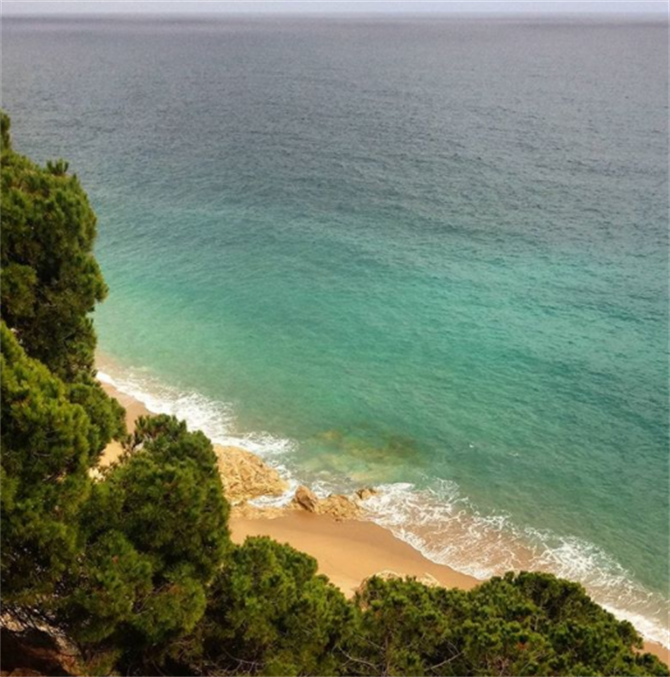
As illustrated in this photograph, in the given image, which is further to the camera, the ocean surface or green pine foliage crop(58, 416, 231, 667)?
the ocean surface

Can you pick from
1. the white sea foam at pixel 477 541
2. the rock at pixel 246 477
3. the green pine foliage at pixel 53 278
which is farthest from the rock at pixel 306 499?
the green pine foliage at pixel 53 278

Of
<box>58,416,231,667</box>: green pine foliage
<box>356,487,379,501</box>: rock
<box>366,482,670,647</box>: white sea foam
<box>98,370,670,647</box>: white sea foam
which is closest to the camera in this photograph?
<box>58,416,231,667</box>: green pine foliage

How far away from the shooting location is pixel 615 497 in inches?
1332

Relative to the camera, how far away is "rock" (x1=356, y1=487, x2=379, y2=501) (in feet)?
108

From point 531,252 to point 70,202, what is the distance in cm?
4919

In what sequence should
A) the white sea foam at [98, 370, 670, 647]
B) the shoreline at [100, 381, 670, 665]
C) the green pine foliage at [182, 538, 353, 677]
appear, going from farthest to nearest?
the shoreline at [100, 381, 670, 665]
the white sea foam at [98, 370, 670, 647]
the green pine foliage at [182, 538, 353, 677]

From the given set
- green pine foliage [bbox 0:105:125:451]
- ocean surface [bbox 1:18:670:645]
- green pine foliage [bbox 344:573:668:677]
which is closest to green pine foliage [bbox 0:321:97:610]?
green pine foliage [bbox 0:105:125:451]

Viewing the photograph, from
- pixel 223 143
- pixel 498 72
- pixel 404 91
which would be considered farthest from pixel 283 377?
pixel 498 72

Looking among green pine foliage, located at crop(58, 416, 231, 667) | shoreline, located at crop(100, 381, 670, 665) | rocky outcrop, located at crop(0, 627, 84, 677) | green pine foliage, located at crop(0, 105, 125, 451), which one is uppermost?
green pine foliage, located at crop(0, 105, 125, 451)

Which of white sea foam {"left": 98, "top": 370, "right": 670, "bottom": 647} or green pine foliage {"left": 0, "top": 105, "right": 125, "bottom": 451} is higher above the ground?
green pine foliage {"left": 0, "top": 105, "right": 125, "bottom": 451}

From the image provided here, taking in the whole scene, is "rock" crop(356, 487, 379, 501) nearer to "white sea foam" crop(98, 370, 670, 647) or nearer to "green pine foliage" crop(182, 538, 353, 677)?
"white sea foam" crop(98, 370, 670, 647)

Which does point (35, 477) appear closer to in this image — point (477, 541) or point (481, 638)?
point (481, 638)

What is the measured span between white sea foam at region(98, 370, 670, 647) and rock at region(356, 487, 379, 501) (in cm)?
24

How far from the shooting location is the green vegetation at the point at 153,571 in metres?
12.1
